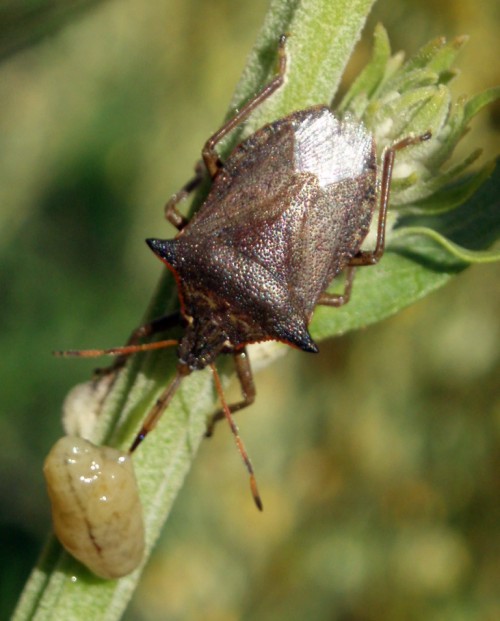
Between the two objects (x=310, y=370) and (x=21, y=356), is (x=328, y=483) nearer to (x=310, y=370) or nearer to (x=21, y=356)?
(x=310, y=370)

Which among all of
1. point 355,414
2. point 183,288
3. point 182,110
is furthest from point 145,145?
point 183,288

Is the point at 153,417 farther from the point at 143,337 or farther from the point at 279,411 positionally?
the point at 279,411

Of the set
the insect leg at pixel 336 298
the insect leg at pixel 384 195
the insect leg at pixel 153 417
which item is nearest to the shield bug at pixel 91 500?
the insect leg at pixel 153 417

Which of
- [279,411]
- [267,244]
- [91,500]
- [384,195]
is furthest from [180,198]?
[279,411]

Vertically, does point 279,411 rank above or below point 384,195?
below

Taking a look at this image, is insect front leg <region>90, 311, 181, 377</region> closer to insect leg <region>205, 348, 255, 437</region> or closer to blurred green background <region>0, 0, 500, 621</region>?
insect leg <region>205, 348, 255, 437</region>

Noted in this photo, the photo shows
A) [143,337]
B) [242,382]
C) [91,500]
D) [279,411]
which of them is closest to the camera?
[91,500]

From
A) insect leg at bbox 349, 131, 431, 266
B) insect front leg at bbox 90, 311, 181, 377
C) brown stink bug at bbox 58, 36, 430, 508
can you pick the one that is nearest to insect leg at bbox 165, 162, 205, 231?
brown stink bug at bbox 58, 36, 430, 508
